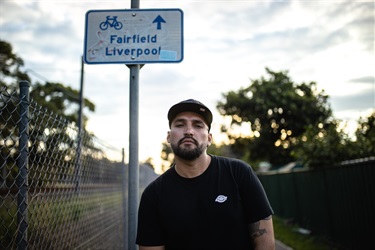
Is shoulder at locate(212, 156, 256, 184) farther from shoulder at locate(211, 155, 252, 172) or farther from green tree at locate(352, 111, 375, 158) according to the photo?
green tree at locate(352, 111, 375, 158)

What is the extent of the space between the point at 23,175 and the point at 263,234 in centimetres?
169

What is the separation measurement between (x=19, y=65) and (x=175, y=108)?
74.2 ft

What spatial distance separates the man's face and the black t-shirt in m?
0.19

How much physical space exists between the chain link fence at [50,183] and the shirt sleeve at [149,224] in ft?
2.47

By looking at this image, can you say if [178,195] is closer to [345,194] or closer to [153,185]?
[153,185]

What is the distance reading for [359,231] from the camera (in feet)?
18.7

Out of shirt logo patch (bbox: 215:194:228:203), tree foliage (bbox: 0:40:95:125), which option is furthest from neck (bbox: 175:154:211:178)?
tree foliage (bbox: 0:40:95:125)

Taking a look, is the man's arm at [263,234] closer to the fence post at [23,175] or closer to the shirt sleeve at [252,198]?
the shirt sleeve at [252,198]

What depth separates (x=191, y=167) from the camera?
7.73ft

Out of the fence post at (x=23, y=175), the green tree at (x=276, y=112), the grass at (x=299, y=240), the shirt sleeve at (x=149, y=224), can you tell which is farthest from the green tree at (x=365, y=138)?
the green tree at (x=276, y=112)

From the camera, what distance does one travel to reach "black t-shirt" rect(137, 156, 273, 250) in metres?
2.15

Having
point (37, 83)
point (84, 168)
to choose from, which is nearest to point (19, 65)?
point (37, 83)

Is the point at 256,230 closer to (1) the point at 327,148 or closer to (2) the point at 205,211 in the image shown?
(2) the point at 205,211

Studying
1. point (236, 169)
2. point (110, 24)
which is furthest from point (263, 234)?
point (110, 24)
